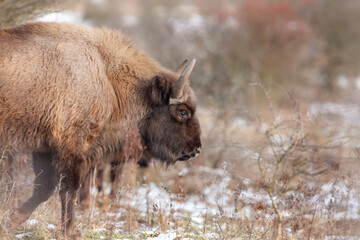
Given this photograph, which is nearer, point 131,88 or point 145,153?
point 131,88

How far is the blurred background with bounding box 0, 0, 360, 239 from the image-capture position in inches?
228

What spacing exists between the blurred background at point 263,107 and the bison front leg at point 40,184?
1251 millimetres

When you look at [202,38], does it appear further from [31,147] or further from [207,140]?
[31,147]

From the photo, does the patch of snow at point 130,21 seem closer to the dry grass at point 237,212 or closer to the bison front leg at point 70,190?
the dry grass at point 237,212

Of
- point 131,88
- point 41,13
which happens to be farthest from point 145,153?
point 41,13

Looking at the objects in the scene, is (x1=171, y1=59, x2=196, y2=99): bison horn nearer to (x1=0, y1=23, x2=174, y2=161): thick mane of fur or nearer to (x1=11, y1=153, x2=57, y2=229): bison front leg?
(x1=0, y1=23, x2=174, y2=161): thick mane of fur

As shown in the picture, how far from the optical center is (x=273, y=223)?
5.28 meters

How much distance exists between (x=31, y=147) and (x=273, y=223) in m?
2.79

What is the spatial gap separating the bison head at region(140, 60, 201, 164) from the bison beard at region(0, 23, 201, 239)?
13 mm

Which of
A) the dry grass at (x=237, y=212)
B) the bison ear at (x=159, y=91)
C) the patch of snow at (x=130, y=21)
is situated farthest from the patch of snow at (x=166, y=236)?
the patch of snow at (x=130, y=21)

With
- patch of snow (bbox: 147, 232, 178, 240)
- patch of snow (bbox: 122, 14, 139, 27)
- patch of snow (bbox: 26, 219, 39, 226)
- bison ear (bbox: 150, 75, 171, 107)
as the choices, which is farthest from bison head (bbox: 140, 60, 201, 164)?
patch of snow (bbox: 122, 14, 139, 27)

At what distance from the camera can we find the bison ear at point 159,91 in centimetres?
593

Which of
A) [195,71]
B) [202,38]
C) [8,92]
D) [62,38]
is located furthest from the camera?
[202,38]

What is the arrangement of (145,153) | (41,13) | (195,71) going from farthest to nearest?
1. (195,71)
2. (41,13)
3. (145,153)
